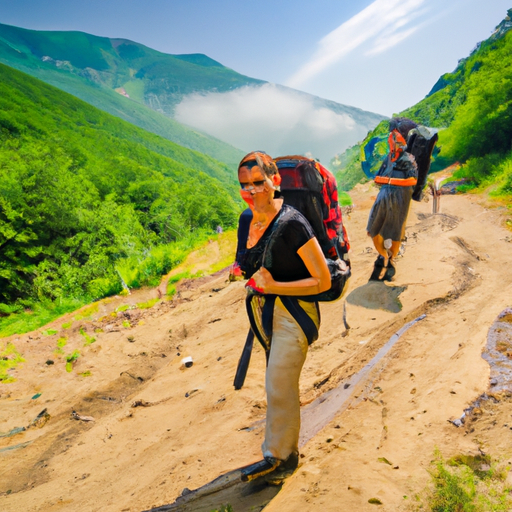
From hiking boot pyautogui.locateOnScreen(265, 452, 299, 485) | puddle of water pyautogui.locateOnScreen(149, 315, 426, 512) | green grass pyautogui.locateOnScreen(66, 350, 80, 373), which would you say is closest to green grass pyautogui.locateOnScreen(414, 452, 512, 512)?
hiking boot pyautogui.locateOnScreen(265, 452, 299, 485)

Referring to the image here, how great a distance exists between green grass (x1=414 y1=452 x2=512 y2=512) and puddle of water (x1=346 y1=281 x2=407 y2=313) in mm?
3196

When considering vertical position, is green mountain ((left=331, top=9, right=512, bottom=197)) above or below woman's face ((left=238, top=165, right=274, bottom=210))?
above

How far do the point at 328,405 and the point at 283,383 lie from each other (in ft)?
4.13

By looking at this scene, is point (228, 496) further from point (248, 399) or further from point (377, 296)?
point (377, 296)

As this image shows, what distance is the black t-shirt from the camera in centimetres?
217

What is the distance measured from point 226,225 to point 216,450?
15.3 meters

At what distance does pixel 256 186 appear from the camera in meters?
2.19

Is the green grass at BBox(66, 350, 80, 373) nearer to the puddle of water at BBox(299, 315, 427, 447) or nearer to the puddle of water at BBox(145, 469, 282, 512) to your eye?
the puddle of water at BBox(145, 469, 282, 512)

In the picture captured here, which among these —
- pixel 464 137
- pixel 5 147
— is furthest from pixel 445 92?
pixel 5 147

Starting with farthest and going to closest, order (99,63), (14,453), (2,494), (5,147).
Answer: (99,63)
(5,147)
(14,453)
(2,494)

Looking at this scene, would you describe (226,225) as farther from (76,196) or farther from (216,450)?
(216,450)

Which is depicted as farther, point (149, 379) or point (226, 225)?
point (226, 225)

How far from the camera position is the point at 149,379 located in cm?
582

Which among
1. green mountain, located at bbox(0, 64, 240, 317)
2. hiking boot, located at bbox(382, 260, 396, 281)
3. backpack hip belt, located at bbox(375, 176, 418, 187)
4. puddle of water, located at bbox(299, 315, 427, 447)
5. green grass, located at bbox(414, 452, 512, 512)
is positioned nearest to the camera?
green grass, located at bbox(414, 452, 512, 512)
